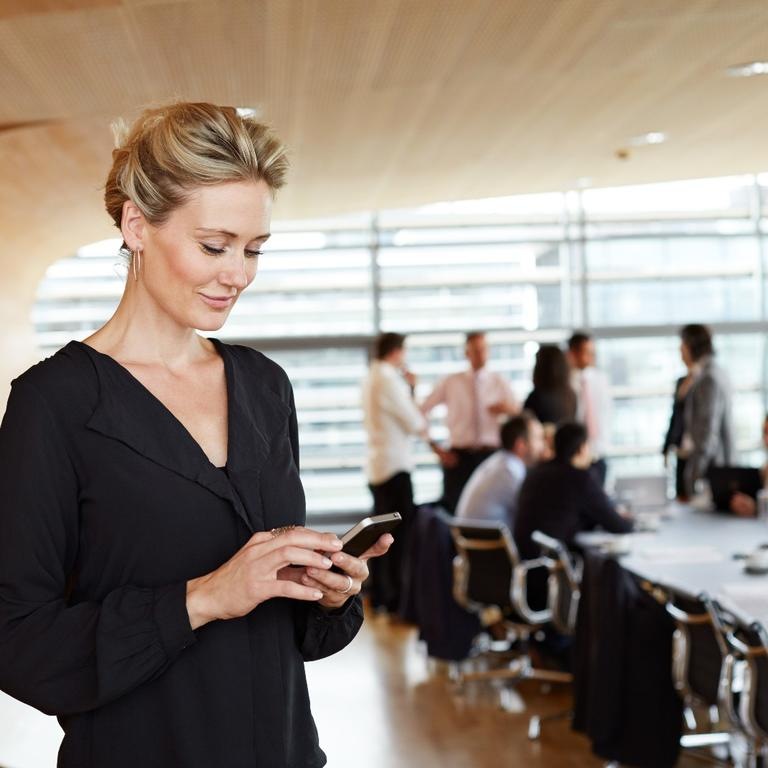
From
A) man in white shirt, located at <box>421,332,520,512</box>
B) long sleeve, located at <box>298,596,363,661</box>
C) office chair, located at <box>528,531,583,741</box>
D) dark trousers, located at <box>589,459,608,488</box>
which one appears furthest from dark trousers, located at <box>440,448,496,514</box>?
long sleeve, located at <box>298,596,363,661</box>

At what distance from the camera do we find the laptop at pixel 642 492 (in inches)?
278

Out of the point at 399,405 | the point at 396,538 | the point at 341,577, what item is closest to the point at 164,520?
the point at 341,577

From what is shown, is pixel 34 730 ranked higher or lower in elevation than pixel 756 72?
lower

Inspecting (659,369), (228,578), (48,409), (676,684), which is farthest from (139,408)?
(659,369)

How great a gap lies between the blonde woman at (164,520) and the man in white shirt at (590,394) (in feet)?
24.7

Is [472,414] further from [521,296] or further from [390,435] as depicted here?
[521,296]

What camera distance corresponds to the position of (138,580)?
1.50 metres

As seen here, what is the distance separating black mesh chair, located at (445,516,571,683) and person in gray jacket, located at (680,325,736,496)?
181 centimetres

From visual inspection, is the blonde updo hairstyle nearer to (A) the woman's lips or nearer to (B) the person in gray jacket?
(A) the woman's lips

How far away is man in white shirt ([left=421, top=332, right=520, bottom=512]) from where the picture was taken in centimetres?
891

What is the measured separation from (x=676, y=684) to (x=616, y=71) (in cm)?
249

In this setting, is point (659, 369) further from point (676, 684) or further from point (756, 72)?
point (676, 684)

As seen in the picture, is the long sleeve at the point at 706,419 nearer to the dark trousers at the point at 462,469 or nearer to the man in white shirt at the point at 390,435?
the dark trousers at the point at 462,469

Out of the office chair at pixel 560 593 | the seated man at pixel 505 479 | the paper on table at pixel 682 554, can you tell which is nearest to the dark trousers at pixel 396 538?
the seated man at pixel 505 479
